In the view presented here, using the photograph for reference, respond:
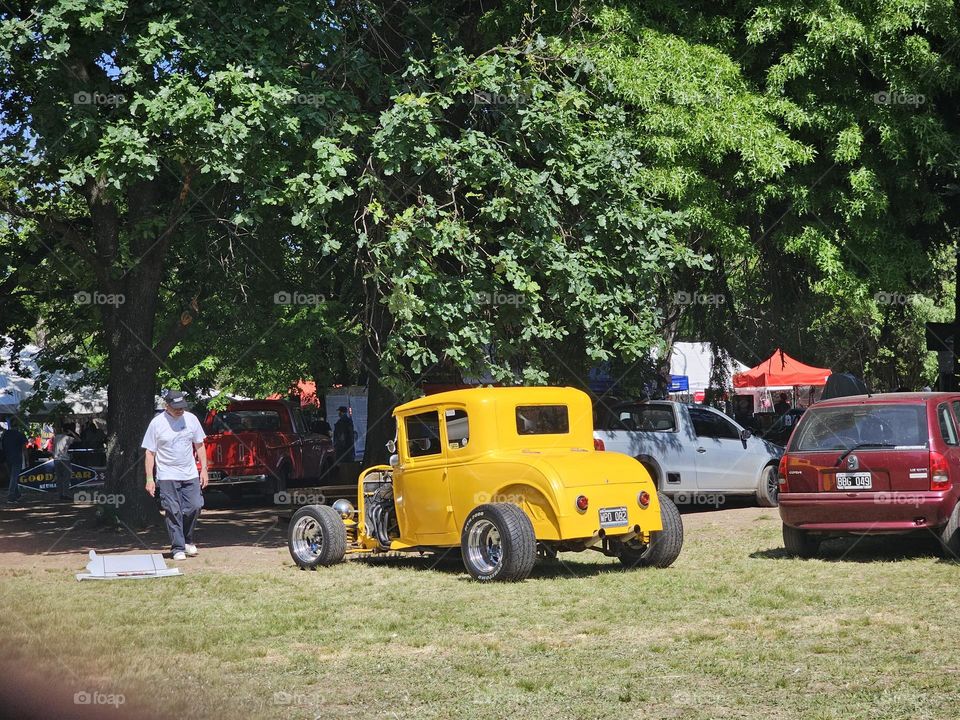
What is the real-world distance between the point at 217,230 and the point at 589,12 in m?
6.53

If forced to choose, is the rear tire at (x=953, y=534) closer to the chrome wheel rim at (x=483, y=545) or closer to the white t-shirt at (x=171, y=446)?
the chrome wheel rim at (x=483, y=545)

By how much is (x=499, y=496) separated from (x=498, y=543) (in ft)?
1.73

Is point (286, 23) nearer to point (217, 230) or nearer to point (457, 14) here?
point (457, 14)

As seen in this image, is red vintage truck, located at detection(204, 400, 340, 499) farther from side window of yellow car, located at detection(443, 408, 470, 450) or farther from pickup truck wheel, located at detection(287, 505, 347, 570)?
side window of yellow car, located at detection(443, 408, 470, 450)

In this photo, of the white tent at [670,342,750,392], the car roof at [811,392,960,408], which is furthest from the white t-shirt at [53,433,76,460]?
the white tent at [670,342,750,392]

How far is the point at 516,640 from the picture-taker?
793 centimetres

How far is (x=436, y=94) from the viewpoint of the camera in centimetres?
1426

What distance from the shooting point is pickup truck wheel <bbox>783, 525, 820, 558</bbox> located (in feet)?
40.2

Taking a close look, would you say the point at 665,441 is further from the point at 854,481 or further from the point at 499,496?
the point at 499,496

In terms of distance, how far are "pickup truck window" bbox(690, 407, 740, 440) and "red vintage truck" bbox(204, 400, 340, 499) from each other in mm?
6950

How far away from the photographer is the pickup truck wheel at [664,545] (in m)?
11.4

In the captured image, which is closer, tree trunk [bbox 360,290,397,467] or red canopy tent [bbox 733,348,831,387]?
tree trunk [bbox 360,290,397,467]

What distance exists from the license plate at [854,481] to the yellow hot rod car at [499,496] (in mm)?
1639

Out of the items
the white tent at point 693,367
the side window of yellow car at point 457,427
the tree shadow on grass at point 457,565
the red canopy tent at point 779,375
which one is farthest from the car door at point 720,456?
the white tent at point 693,367
